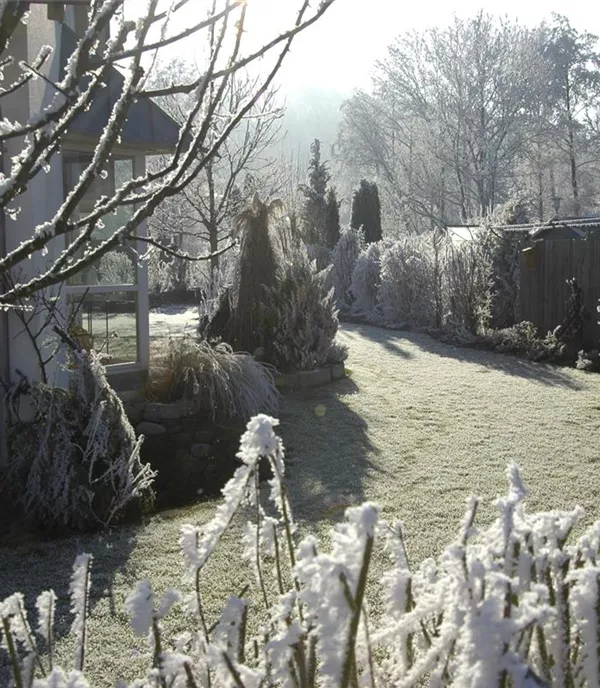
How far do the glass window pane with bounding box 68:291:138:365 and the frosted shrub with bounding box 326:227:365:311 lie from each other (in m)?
8.92

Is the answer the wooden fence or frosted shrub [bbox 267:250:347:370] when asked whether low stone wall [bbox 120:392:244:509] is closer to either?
frosted shrub [bbox 267:250:347:370]

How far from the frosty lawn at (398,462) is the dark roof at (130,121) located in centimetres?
243

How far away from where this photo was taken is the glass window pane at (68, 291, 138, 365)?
5.60 metres

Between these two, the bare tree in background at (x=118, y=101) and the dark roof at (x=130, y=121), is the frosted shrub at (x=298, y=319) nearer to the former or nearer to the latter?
the dark roof at (x=130, y=121)

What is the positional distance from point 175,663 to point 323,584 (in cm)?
23

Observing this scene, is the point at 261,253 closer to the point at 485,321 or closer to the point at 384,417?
the point at 384,417

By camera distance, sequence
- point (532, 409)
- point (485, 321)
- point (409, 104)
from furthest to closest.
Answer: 1. point (409, 104)
2. point (485, 321)
3. point (532, 409)

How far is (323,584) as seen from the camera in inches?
27.3

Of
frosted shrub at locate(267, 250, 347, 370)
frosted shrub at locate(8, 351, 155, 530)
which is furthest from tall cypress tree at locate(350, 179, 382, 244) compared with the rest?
frosted shrub at locate(8, 351, 155, 530)

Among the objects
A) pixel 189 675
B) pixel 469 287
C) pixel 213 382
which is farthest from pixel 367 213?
pixel 189 675

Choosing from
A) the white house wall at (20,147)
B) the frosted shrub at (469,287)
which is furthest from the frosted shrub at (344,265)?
the white house wall at (20,147)

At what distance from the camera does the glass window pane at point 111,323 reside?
5598 millimetres

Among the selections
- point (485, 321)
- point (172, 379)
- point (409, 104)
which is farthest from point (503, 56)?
point (172, 379)

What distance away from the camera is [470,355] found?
29.7ft
